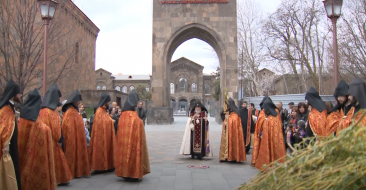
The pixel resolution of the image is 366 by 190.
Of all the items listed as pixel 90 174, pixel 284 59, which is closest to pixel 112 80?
pixel 284 59

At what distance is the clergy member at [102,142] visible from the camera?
7082 millimetres

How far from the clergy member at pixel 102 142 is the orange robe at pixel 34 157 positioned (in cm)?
194

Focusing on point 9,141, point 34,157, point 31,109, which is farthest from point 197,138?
point 9,141

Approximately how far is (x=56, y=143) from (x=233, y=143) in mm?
4817

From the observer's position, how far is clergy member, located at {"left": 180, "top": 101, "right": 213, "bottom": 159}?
8914mm

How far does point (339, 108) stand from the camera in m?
5.57

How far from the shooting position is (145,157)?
6.42 meters

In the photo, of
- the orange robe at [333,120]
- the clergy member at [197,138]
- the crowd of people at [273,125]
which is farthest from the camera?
the clergy member at [197,138]

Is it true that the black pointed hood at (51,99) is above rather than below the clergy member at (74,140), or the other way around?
above

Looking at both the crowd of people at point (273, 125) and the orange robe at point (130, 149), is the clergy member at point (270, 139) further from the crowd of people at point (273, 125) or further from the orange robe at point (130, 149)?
the orange robe at point (130, 149)

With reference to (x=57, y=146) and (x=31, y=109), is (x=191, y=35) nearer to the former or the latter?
(x=57, y=146)

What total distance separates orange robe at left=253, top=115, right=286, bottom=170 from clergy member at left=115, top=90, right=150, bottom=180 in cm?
294

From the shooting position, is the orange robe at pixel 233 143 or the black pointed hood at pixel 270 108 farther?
the orange robe at pixel 233 143

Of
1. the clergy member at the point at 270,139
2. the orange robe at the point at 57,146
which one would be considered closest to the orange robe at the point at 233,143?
the clergy member at the point at 270,139
